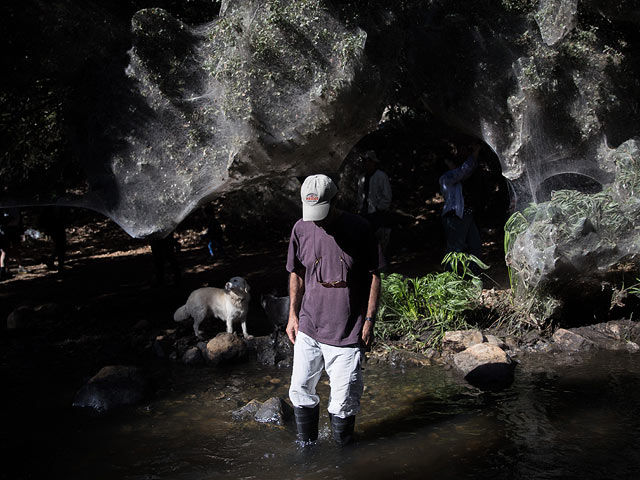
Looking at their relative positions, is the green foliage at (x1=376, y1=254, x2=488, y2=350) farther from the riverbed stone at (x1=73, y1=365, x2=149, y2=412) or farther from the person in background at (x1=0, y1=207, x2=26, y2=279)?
the person in background at (x1=0, y1=207, x2=26, y2=279)

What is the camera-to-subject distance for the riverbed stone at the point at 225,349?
6.39 m

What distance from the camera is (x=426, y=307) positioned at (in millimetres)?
6898

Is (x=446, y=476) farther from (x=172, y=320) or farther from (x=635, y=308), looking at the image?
(x=172, y=320)

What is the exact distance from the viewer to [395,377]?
5.83m

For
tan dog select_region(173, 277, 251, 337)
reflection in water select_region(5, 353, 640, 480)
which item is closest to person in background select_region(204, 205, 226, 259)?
tan dog select_region(173, 277, 251, 337)

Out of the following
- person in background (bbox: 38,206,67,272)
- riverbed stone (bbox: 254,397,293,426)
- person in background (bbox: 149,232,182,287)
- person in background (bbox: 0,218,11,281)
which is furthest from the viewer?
person in background (bbox: 38,206,67,272)

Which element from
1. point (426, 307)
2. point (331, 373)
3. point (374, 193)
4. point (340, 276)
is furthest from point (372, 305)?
point (374, 193)

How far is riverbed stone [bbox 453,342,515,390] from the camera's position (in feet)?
18.0

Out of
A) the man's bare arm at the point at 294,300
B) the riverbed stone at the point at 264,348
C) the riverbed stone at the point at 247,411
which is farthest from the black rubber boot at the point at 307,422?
the riverbed stone at the point at 264,348

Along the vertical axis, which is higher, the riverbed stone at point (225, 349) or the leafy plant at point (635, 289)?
the leafy plant at point (635, 289)

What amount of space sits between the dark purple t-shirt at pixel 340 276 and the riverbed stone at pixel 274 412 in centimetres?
114

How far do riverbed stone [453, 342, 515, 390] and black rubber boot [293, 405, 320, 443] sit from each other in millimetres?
1854

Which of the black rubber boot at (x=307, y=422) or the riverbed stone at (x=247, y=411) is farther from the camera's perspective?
the riverbed stone at (x=247, y=411)

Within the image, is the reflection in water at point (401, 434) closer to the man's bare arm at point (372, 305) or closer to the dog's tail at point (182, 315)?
the man's bare arm at point (372, 305)
